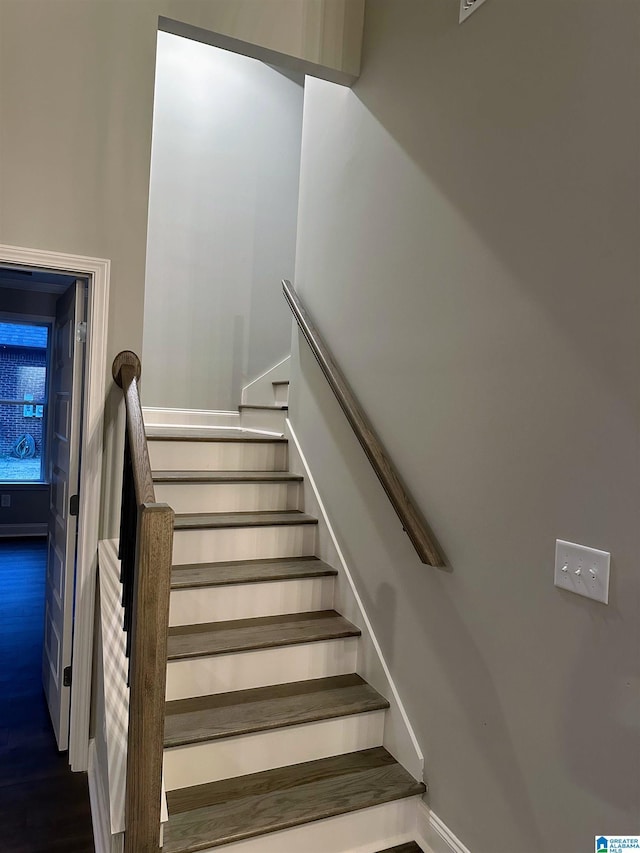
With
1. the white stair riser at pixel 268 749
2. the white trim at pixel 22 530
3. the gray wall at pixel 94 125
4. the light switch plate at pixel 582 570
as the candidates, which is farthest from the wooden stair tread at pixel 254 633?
the white trim at pixel 22 530

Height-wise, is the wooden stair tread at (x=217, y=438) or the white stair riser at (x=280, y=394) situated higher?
the white stair riser at (x=280, y=394)

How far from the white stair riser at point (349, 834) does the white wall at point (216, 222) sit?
9.14 ft

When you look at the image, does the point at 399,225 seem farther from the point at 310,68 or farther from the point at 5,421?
the point at 5,421

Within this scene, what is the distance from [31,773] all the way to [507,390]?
2383mm

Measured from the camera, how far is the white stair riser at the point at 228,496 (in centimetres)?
277

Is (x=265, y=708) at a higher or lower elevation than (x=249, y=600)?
lower

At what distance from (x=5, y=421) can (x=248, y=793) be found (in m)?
5.83

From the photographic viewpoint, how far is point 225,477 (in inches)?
113

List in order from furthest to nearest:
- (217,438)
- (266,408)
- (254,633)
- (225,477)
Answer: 1. (266,408)
2. (217,438)
3. (225,477)
4. (254,633)

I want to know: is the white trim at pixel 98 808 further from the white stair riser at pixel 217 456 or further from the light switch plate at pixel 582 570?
the light switch plate at pixel 582 570

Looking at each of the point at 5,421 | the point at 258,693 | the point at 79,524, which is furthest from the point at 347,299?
the point at 5,421

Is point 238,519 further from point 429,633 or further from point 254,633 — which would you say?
point 429,633

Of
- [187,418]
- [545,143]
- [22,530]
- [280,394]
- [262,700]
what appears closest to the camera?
[545,143]

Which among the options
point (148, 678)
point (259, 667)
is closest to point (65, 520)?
point (259, 667)
